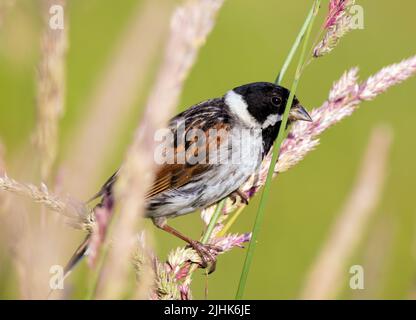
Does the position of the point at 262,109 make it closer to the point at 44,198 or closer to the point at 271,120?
the point at 271,120

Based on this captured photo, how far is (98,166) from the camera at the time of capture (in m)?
1.11

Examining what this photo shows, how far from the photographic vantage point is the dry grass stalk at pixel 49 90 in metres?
1.46

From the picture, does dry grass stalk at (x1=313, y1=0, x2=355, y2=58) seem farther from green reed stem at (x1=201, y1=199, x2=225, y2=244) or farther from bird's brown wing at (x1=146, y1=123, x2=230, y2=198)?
bird's brown wing at (x1=146, y1=123, x2=230, y2=198)

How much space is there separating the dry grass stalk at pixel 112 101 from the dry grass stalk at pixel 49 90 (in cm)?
23

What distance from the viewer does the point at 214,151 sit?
262 cm

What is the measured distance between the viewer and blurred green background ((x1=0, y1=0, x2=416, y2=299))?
4094 millimetres

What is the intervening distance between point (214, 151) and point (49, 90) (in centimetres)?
120

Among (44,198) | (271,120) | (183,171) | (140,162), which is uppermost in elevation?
(271,120)

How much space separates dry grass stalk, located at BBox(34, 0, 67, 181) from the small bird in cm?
94

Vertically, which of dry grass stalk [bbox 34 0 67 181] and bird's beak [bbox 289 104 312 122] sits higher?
bird's beak [bbox 289 104 312 122]

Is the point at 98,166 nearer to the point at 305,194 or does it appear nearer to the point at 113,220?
the point at 113,220

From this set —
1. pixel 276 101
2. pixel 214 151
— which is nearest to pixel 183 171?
pixel 214 151

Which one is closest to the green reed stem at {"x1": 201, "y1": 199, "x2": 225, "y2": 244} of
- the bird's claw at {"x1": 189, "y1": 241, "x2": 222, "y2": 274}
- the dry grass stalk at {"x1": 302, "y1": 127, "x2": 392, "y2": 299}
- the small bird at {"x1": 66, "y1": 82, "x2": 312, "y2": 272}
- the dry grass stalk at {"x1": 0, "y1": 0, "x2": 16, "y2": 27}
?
the bird's claw at {"x1": 189, "y1": 241, "x2": 222, "y2": 274}

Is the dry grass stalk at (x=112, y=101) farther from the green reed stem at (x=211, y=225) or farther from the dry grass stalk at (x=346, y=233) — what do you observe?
the green reed stem at (x=211, y=225)
